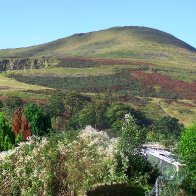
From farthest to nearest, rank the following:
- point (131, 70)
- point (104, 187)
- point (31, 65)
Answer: point (31, 65)
point (131, 70)
point (104, 187)

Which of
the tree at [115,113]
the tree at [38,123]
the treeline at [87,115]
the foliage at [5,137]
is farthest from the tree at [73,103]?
the foliage at [5,137]

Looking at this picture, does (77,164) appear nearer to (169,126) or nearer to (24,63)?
(169,126)

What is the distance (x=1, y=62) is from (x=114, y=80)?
239ft

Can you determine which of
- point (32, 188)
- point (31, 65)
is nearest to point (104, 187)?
point (32, 188)

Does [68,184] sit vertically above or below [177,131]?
above

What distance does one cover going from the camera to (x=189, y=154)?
25.2 m

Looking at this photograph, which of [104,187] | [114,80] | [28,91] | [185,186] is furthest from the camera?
[114,80]

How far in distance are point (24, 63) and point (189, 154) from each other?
161103 millimetres

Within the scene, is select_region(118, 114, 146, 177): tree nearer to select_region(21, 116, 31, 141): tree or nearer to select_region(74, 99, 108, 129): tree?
select_region(21, 116, 31, 141): tree

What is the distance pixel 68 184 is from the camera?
20391 millimetres

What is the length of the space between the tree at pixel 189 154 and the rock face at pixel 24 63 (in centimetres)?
14183

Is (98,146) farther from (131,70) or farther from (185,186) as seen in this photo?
(131,70)

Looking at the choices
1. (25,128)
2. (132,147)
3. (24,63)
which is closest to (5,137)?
(25,128)

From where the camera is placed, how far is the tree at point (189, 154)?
80.1 feet
